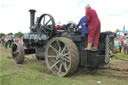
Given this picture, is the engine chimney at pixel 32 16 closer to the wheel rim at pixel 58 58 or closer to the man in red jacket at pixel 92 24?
the wheel rim at pixel 58 58

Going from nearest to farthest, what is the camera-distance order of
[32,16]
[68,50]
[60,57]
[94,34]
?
1. [68,50]
2. [94,34]
3. [60,57]
4. [32,16]

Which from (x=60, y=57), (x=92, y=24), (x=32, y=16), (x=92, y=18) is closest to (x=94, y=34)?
(x=92, y=24)

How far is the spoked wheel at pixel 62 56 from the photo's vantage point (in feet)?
14.0

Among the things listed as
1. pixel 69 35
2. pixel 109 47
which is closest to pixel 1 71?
pixel 69 35

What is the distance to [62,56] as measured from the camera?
461 cm

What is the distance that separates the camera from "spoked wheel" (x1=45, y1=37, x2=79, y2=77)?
4.26m

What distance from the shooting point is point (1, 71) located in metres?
4.89

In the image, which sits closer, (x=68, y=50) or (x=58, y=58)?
(x=68, y=50)

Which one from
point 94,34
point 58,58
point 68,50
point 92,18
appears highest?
point 92,18

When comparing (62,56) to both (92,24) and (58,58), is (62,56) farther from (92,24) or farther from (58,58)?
(92,24)

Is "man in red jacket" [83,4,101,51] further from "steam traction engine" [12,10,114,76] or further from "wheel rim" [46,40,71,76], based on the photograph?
"wheel rim" [46,40,71,76]

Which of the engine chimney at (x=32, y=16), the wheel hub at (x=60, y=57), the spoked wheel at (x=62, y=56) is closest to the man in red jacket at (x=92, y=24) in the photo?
the spoked wheel at (x=62, y=56)

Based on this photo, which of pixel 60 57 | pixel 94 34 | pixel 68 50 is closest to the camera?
pixel 68 50

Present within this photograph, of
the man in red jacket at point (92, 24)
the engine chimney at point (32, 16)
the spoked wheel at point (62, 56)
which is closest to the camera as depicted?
the spoked wheel at point (62, 56)
